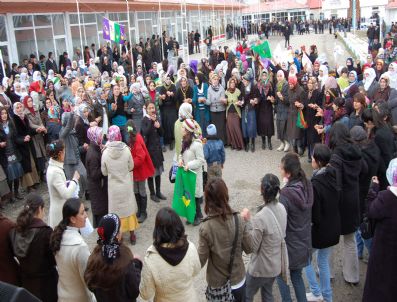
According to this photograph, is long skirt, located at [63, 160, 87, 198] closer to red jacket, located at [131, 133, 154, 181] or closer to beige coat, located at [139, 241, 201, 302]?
red jacket, located at [131, 133, 154, 181]

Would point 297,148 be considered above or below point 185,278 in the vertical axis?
Answer: below

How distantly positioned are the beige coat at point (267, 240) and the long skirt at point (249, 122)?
6164 mm

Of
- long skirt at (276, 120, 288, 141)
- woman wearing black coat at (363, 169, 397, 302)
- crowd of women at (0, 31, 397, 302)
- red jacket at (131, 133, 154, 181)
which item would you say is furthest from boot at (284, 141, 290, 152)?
woman wearing black coat at (363, 169, 397, 302)

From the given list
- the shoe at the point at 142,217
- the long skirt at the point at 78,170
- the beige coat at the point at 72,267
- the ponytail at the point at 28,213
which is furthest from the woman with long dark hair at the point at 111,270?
the long skirt at the point at 78,170

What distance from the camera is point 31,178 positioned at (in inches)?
328

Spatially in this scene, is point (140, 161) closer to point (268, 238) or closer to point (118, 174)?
point (118, 174)

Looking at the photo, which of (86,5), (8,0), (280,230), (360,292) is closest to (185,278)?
(280,230)

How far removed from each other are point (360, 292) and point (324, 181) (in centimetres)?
148

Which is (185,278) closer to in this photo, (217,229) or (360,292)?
(217,229)

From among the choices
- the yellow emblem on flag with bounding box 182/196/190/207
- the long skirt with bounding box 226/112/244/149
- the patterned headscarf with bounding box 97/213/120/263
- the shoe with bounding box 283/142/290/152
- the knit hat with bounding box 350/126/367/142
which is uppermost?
the knit hat with bounding box 350/126/367/142

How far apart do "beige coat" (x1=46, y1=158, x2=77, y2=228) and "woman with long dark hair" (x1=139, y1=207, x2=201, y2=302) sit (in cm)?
208

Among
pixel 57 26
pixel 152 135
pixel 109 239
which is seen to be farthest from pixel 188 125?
pixel 57 26

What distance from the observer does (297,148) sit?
31.8 ft

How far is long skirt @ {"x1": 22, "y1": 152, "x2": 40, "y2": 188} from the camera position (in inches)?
324
